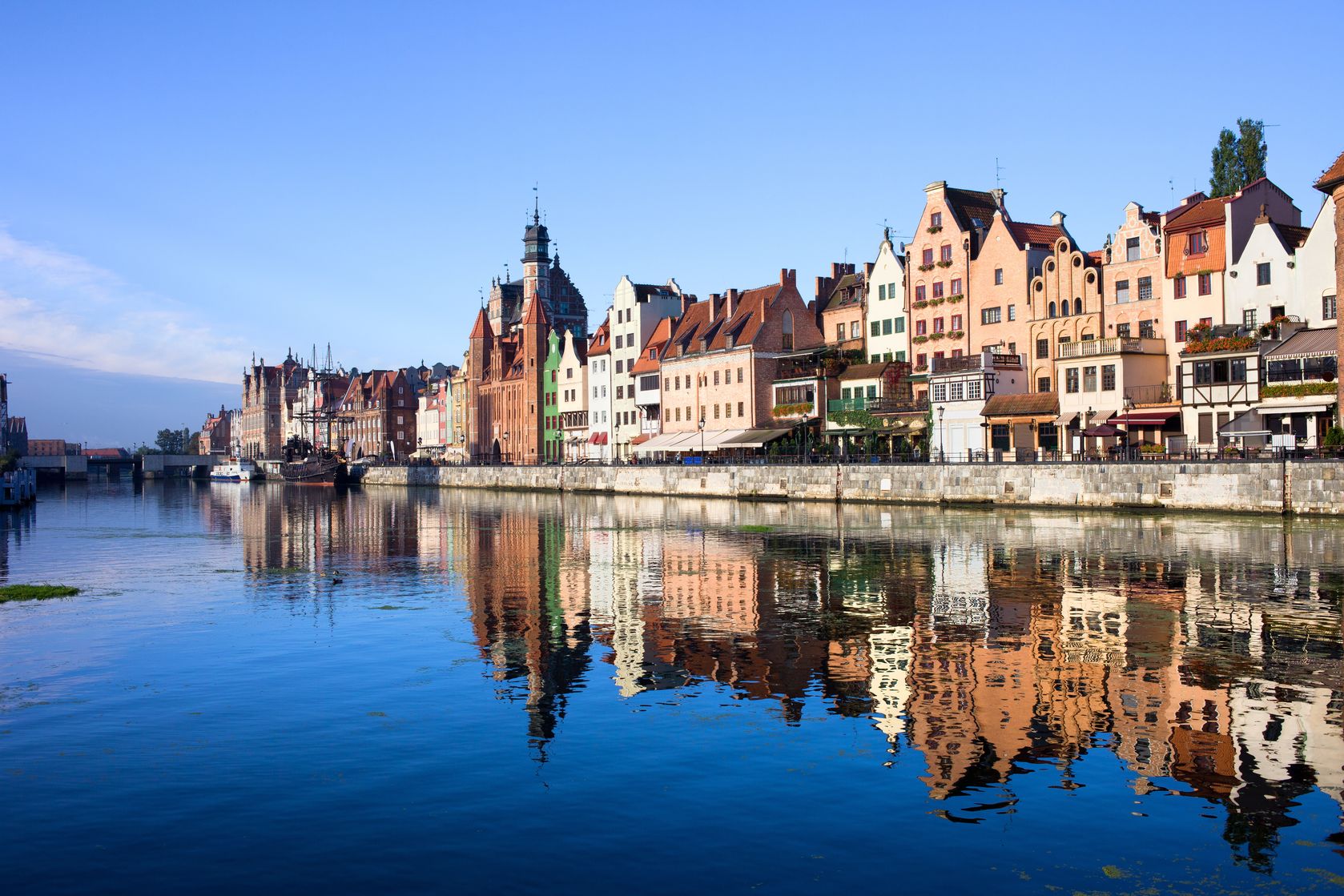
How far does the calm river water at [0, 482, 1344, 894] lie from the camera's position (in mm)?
11492

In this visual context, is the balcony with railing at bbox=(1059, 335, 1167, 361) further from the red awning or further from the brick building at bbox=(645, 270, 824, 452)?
the brick building at bbox=(645, 270, 824, 452)

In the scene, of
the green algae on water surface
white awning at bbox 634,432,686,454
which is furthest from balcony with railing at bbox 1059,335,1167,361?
the green algae on water surface

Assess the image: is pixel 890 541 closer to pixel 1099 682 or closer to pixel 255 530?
pixel 1099 682

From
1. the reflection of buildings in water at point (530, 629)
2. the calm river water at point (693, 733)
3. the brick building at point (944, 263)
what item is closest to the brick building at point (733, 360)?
the brick building at point (944, 263)

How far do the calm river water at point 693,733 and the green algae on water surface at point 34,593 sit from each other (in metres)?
0.97

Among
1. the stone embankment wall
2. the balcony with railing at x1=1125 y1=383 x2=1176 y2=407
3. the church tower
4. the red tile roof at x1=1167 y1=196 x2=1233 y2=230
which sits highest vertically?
the church tower

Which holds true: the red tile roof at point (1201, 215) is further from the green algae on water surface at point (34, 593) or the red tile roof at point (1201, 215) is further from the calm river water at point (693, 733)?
the green algae on water surface at point (34, 593)

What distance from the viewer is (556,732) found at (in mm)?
16328

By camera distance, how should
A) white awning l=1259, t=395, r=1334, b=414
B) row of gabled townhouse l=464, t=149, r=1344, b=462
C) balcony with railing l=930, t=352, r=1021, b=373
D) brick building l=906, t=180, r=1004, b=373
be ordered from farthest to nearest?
1. brick building l=906, t=180, r=1004, b=373
2. balcony with railing l=930, t=352, r=1021, b=373
3. row of gabled townhouse l=464, t=149, r=1344, b=462
4. white awning l=1259, t=395, r=1334, b=414

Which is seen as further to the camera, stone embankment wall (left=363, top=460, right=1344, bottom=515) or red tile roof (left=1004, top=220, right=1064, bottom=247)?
red tile roof (left=1004, top=220, right=1064, bottom=247)

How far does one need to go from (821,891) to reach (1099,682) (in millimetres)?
9542

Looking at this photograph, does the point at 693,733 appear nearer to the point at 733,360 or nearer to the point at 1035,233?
the point at 1035,233

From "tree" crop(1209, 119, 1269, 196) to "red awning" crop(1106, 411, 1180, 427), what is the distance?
23.8 metres

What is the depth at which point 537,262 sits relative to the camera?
531 feet
